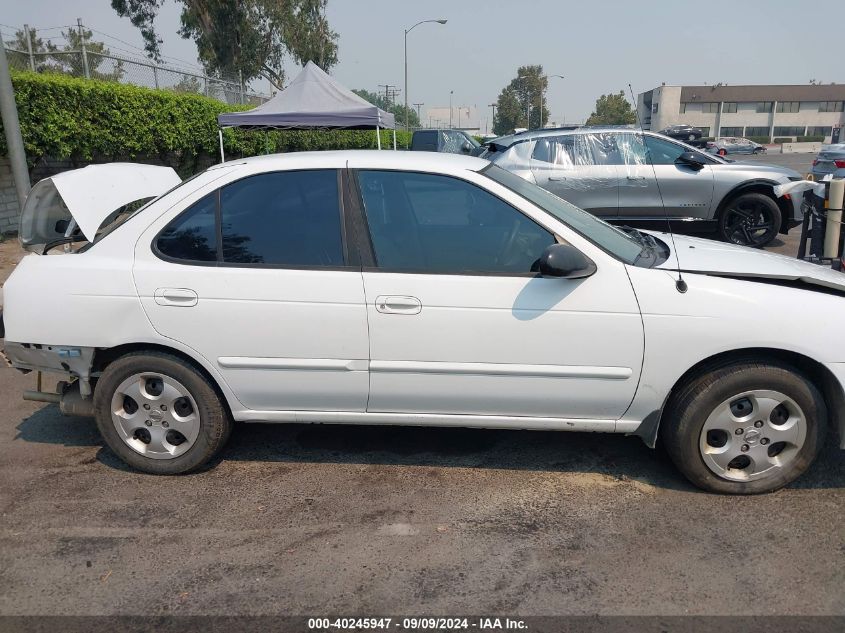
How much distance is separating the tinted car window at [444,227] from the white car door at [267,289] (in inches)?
8.1

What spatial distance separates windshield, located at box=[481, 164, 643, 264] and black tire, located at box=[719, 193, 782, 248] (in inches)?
233

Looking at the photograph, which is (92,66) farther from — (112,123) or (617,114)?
(617,114)

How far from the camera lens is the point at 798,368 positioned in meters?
3.23

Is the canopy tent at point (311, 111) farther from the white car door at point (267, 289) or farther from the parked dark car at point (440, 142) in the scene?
the white car door at point (267, 289)

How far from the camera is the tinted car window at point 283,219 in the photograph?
3.39m

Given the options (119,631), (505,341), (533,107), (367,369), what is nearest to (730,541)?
(505,341)

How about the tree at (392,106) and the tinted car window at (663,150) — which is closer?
the tinted car window at (663,150)

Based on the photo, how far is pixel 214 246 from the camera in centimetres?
344

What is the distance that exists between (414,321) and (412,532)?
3.23ft

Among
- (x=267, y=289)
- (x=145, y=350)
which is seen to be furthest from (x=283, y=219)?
(x=145, y=350)

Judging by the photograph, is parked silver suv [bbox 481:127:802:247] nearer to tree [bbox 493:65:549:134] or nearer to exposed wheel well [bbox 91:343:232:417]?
exposed wheel well [bbox 91:343:232:417]

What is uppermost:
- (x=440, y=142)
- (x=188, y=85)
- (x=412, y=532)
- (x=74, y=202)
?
(x=188, y=85)

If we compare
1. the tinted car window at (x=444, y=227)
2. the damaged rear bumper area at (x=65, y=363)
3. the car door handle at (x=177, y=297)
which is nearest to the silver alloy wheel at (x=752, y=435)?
the tinted car window at (x=444, y=227)

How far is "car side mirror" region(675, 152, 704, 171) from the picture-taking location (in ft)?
29.1
